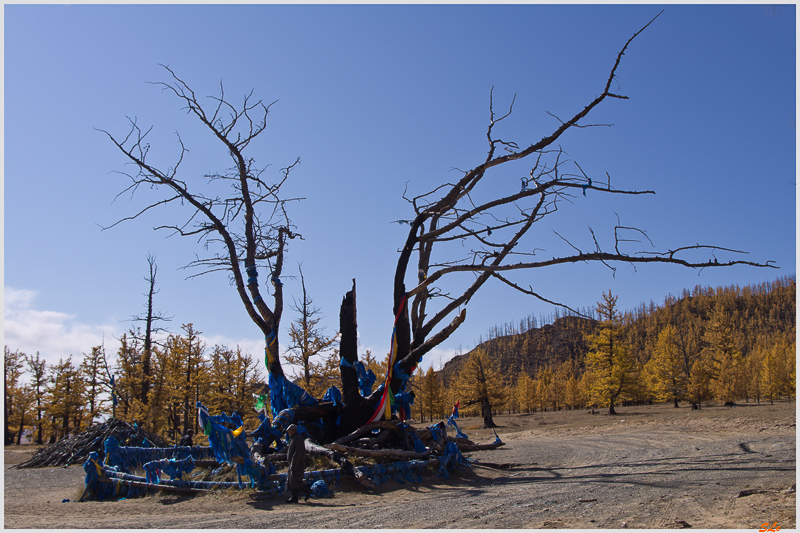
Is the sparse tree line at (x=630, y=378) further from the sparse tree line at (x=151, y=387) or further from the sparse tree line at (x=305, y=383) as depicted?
the sparse tree line at (x=151, y=387)

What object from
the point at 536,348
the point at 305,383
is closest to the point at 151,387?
the point at 305,383

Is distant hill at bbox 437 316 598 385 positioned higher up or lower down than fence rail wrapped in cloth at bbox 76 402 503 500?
lower down

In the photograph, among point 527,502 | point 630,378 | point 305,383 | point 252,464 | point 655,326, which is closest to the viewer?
point 527,502

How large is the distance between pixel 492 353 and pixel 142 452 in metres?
152

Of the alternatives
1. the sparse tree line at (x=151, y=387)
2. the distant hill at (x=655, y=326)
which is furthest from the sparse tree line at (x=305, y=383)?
the distant hill at (x=655, y=326)

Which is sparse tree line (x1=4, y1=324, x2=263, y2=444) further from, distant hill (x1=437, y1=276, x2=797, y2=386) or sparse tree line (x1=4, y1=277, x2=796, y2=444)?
distant hill (x1=437, y1=276, x2=797, y2=386)

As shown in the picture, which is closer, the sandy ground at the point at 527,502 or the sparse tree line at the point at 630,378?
the sandy ground at the point at 527,502

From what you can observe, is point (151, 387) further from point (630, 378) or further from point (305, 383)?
point (630, 378)

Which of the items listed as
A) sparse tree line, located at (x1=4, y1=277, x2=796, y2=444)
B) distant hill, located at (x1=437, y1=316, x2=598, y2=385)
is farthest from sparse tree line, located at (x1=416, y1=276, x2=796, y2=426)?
distant hill, located at (x1=437, y1=316, x2=598, y2=385)

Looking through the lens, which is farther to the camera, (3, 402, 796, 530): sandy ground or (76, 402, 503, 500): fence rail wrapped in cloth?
(76, 402, 503, 500): fence rail wrapped in cloth

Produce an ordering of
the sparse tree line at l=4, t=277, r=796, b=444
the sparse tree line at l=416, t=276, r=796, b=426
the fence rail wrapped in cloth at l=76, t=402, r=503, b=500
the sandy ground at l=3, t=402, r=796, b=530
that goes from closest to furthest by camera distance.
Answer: the sandy ground at l=3, t=402, r=796, b=530, the fence rail wrapped in cloth at l=76, t=402, r=503, b=500, the sparse tree line at l=4, t=277, r=796, b=444, the sparse tree line at l=416, t=276, r=796, b=426

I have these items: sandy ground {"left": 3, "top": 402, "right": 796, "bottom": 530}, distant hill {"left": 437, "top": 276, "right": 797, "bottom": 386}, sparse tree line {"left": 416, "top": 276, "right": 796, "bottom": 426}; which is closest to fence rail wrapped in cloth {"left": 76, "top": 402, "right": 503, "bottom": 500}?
sandy ground {"left": 3, "top": 402, "right": 796, "bottom": 530}

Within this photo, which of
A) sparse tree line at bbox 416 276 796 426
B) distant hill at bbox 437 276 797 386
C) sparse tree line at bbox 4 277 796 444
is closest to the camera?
sparse tree line at bbox 4 277 796 444

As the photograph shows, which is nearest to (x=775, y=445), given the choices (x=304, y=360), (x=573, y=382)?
(x=304, y=360)
